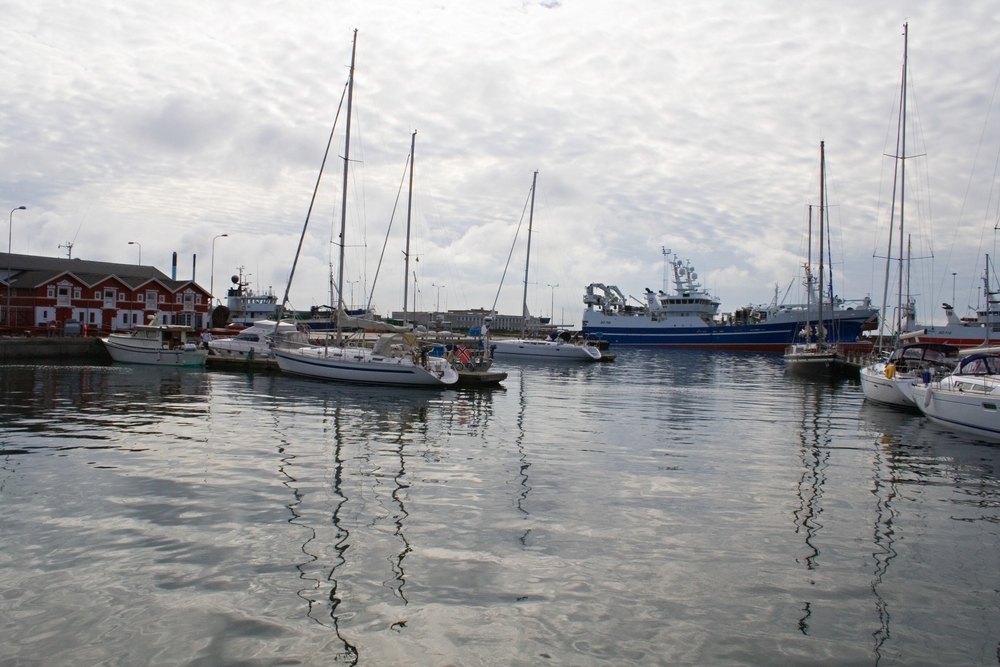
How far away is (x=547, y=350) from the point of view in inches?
2665

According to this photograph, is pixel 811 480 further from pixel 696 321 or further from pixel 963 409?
pixel 696 321

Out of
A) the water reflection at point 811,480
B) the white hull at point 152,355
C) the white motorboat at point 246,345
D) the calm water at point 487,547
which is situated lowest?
the calm water at point 487,547

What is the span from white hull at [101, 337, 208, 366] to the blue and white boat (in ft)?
219

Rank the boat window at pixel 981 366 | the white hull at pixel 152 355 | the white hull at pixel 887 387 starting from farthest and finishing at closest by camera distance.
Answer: the white hull at pixel 152 355 → the white hull at pixel 887 387 → the boat window at pixel 981 366

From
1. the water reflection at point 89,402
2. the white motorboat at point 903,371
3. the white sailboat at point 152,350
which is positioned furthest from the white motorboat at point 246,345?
the white motorboat at point 903,371

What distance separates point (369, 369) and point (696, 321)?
77847mm

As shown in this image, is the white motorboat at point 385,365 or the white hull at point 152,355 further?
the white hull at point 152,355

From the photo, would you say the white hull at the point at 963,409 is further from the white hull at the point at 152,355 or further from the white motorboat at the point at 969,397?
the white hull at the point at 152,355

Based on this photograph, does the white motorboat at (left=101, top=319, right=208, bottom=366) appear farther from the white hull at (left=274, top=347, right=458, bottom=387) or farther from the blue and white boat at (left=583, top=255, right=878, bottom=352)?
the blue and white boat at (left=583, top=255, right=878, bottom=352)

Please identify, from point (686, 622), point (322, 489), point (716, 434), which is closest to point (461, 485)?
point (322, 489)

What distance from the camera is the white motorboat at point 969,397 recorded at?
831 inches

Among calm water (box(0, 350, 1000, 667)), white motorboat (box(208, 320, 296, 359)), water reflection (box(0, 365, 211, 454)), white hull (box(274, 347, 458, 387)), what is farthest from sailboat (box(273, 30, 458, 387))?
calm water (box(0, 350, 1000, 667))

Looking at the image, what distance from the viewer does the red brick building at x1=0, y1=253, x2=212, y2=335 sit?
2584 inches

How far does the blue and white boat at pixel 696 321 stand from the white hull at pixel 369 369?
230 feet
